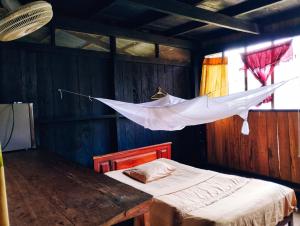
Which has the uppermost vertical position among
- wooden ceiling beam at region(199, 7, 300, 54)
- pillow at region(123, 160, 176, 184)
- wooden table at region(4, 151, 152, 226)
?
wooden ceiling beam at region(199, 7, 300, 54)

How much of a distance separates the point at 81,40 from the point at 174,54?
181 cm

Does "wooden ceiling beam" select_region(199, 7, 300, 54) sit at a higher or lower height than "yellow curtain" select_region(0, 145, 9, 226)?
higher

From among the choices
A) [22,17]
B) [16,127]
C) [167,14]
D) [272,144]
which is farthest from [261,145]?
[22,17]

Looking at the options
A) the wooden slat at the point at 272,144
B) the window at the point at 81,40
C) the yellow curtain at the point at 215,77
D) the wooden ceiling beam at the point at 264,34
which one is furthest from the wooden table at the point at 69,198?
the wooden ceiling beam at the point at 264,34

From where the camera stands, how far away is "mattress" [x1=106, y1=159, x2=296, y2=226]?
197 centimetres

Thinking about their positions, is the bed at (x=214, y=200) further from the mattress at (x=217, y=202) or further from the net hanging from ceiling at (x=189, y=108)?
the net hanging from ceiling at (x=189, y=108)

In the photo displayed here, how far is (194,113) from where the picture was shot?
301 centimetres

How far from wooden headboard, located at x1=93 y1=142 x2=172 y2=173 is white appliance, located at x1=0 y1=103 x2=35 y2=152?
0.81 m

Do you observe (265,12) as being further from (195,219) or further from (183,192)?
(195,219)

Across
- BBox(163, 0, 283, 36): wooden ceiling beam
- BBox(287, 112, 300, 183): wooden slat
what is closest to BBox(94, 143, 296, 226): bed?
BBox(287, 112, 300, 183): wooden slat

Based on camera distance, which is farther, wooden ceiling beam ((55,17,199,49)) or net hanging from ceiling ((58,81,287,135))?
wooden ceiling beam ((55,17,199,49))

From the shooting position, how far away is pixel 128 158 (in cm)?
338

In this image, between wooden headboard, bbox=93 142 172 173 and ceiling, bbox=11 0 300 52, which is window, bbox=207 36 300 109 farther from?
wooden headboard, bbox=93 142 172 173

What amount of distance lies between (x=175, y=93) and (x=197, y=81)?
1.75ft
